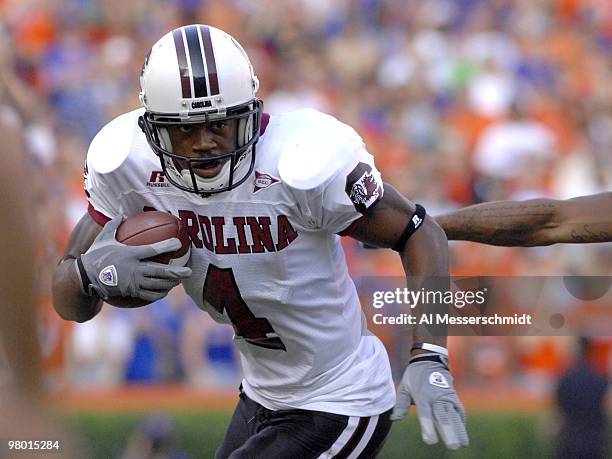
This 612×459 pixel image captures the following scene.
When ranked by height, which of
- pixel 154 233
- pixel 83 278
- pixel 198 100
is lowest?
pixel 83 278

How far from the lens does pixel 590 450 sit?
5652 millimetres

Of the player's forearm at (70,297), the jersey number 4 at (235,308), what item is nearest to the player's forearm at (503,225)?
the jersey number 4 at (235,308)

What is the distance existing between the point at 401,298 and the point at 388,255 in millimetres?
2077

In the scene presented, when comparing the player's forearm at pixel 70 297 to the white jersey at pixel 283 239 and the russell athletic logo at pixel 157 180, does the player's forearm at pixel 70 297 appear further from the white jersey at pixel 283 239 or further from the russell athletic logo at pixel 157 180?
the russell athletic logo at pixel 157 180

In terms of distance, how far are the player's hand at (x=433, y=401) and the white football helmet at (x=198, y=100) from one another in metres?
0.74

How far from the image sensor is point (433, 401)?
2.94 m

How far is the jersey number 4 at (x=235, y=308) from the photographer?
3125mm

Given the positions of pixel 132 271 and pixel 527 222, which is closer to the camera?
pixel 132 271

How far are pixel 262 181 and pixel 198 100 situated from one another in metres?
0.29

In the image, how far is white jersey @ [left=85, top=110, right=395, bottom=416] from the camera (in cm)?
304

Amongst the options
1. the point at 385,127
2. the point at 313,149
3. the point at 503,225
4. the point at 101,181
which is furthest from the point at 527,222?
the point at 385,127

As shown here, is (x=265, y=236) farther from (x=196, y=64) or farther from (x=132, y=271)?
(x=196, y=64)

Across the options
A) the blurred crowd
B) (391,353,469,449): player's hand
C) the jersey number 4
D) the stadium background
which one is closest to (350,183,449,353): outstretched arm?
(391,353,469,449): player's hand

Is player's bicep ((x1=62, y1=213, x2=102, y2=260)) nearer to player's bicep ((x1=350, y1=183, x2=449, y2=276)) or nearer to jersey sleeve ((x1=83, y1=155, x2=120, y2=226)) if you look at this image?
jersey sleeve ((x1=83, y1=155, x2=120, y2=226))
